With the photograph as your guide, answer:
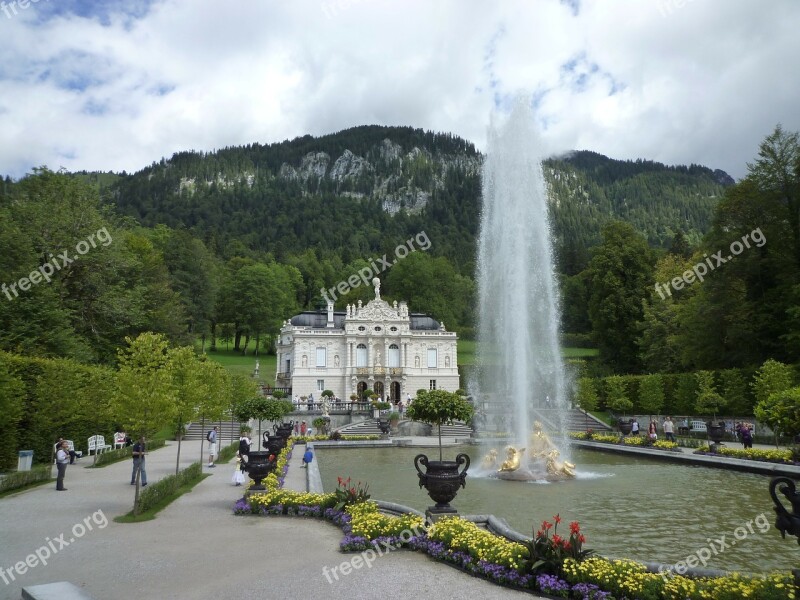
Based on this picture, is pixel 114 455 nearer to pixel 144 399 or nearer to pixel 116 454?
pixel 116 454

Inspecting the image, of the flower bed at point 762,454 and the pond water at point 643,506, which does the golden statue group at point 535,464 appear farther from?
the flower bed at point 762,454

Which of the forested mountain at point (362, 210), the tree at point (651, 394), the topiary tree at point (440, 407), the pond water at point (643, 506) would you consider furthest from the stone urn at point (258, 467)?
the forested mountain at point (362, 210)

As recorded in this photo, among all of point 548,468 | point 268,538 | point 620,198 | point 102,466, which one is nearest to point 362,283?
point 102,466

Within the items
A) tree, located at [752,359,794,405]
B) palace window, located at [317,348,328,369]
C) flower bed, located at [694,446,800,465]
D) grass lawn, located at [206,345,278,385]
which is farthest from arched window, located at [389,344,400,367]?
flower bed, located at [694,446,800,465]

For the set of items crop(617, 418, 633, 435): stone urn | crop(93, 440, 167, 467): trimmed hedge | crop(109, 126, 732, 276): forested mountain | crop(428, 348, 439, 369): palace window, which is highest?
crop(109, 126, 732, 276): forested mountain

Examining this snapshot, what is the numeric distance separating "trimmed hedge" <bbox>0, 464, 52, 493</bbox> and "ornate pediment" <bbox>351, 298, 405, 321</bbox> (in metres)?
41.7

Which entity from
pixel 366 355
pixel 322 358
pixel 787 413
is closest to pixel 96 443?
pixel 787 413

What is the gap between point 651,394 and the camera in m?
38.5

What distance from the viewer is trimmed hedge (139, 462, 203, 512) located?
13.4 m

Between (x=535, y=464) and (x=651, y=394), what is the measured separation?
23.0 m

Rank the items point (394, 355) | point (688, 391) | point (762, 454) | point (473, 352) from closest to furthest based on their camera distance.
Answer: point (762, 454), point (688, 391), point (394, 355), point (473, 352)

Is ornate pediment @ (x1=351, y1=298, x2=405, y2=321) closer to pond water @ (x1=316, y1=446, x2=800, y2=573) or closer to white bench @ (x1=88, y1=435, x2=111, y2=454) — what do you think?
white bench @ (x1=88, y1=435, x2=111, y2=454)

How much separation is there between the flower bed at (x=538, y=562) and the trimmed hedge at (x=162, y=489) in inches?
198

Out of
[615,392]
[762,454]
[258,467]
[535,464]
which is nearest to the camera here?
[258,467]
